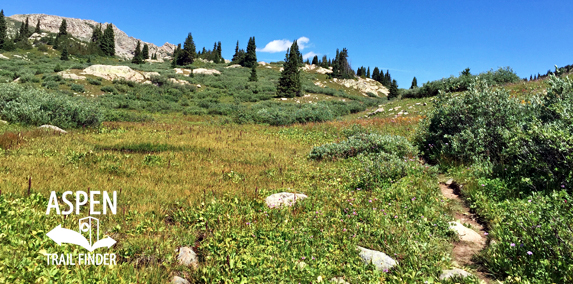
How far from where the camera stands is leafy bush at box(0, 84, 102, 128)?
13328 mm

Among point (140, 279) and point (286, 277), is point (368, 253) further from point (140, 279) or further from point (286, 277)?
point (140, 279)

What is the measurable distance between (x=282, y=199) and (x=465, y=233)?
12.3ft

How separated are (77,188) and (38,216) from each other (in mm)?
1499

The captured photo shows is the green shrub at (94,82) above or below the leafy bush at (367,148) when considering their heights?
above

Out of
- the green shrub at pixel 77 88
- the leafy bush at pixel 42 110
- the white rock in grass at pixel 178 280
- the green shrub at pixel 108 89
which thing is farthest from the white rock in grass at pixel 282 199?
the green shrub at pixel 108 89

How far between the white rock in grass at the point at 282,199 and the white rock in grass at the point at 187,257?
2.18m

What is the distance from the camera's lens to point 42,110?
13633 mm

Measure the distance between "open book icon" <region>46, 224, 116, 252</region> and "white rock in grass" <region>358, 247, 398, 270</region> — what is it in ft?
12.7

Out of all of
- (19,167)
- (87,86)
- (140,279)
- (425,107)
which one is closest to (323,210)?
(140,279)

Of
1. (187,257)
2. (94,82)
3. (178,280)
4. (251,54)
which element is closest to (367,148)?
(187,257)

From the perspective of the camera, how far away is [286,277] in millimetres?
3865

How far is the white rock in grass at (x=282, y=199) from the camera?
626 centimetres

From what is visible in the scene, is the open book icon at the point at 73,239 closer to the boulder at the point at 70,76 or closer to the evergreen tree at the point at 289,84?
the boulder at the point at 70,76
